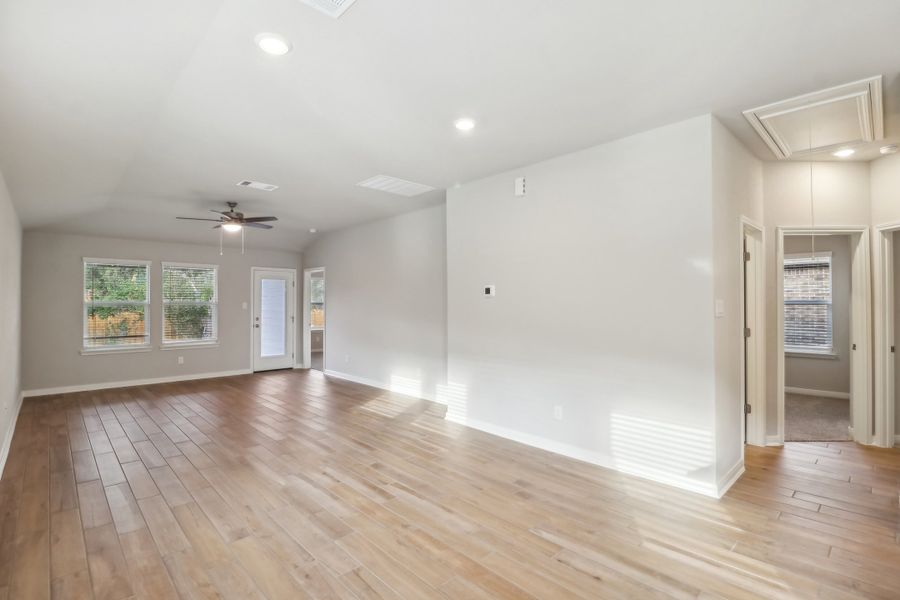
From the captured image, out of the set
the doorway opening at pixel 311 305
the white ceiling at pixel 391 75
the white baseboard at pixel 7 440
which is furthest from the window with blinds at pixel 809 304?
the white baseboard at pixel 7 440

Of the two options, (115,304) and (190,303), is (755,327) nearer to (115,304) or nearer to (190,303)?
(190,303)

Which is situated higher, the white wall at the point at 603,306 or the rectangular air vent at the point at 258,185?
the rectangular air vent at the point at 258,185

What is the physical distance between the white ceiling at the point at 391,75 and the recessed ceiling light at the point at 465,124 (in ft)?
0.20

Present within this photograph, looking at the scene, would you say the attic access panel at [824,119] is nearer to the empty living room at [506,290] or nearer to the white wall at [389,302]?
the empty living room at [506,290]

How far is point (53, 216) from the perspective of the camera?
5.58 meters

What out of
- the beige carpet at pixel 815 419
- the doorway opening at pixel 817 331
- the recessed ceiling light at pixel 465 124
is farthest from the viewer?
the doorway opening at pixel 817 331

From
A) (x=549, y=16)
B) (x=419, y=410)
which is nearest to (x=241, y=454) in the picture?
(x=419, y=410)

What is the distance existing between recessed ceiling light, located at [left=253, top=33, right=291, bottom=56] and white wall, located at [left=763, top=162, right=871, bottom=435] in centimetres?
434

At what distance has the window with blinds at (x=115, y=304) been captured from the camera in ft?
22.5

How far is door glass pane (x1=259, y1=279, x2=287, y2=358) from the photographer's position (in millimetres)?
8594

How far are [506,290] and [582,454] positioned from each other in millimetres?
1687

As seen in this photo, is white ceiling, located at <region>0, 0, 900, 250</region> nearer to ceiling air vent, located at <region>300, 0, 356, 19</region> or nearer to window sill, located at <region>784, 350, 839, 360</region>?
ceiling air vent, located at <region>300, 0, 356, 19</region>

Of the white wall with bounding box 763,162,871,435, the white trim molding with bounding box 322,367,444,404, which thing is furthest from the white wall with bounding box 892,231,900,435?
the white trim molding with bounding box 322,367,444,404

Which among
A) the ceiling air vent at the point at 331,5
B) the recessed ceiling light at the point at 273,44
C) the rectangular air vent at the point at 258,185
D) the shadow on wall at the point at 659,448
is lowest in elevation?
the shadow on wall at the point at 659,448
